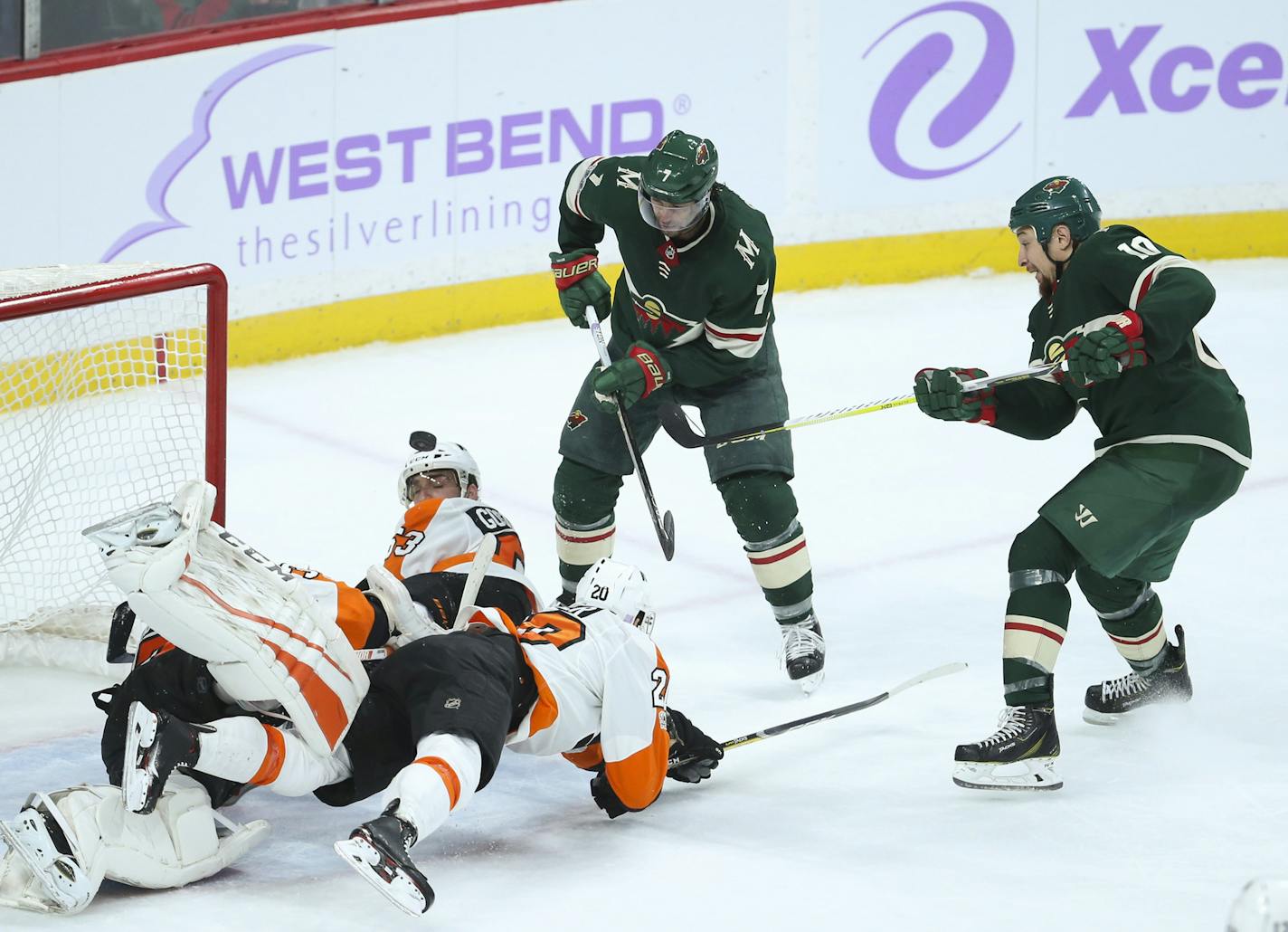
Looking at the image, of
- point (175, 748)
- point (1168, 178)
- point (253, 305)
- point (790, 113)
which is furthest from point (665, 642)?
point (1168, 178)

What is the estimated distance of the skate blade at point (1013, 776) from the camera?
359 centimetres

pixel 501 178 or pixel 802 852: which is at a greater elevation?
pixel 501 178

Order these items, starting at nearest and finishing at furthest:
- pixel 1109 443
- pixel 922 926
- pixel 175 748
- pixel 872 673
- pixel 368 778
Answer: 1. pixel 175 748
2. pixel 922 926
3. pixel 368 778
4. pixel 1109 443
5. pixel 872 673

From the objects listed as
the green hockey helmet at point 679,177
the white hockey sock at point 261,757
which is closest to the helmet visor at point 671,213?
the green hockey helmet at point 679,177

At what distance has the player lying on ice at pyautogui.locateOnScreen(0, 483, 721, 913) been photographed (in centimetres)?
285

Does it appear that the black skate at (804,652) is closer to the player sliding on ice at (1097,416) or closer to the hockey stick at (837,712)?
the hockey stick at (837,712)

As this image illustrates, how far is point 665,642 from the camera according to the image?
4.52 m

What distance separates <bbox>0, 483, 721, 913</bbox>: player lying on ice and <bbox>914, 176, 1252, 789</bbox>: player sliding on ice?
68 cm

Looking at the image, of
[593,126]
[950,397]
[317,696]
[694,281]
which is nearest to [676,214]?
[694,281]

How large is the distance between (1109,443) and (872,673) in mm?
870

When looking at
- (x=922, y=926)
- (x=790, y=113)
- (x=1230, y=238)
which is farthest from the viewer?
(x=1230, y=238)

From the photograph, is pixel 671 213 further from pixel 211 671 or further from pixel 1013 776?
pixel 211 671

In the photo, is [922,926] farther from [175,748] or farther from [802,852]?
[175,748]

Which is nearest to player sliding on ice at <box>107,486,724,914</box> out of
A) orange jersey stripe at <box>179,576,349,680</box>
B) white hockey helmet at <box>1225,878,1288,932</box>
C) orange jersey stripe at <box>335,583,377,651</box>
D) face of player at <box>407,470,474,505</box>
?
orange jersey stripe at <box>179,576,349,680</box>
